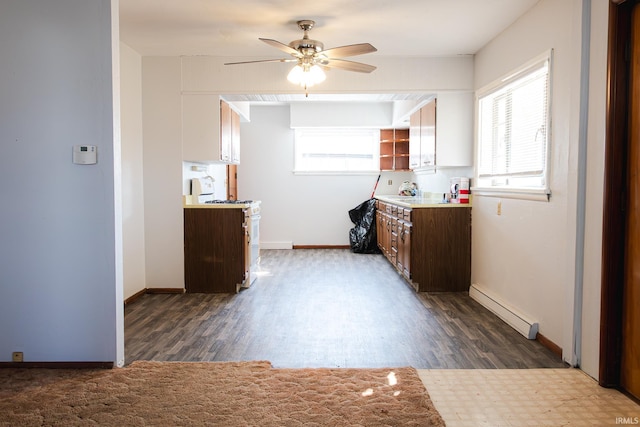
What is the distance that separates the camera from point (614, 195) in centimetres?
249

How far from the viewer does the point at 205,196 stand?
18.3ft

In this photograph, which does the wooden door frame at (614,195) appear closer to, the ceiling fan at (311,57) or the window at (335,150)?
the ceiling fan at (311,57)

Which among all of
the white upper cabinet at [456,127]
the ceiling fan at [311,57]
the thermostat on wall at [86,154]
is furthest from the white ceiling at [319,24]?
the thermostat on wall at [86,154]

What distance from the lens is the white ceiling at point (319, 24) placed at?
3.45 m

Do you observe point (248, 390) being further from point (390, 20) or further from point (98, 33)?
point (390, 20)

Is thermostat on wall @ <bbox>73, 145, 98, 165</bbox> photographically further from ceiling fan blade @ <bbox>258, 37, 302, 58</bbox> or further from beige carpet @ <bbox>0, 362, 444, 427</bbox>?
ceiling fan blade @ <bbox>258, 37, 302, 58</bbox>

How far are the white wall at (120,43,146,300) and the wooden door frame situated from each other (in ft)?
13.1

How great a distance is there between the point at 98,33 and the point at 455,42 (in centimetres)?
321

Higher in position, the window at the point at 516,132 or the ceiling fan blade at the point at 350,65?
the ceiling fan blade at the point at 350,65

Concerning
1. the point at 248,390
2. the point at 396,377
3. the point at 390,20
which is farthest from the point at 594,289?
the point at 390,20

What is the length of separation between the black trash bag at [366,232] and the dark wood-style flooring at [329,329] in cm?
208

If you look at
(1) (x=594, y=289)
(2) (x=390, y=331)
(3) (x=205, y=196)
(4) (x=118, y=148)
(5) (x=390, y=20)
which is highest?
(5) (x=390, y=20)

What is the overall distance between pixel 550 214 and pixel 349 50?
6.57 feet

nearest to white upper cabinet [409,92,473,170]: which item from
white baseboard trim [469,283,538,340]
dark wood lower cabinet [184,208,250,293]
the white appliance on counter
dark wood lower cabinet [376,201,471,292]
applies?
dark wood lower cabinet [376,201,471,292]
